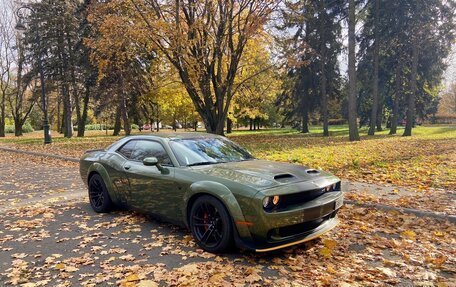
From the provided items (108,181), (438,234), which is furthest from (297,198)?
(108,181)

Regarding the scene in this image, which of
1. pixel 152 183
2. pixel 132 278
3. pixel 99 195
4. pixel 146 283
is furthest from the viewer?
pixel 99 195

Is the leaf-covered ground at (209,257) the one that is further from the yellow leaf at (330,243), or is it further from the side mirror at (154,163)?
the side mirror at (154,163)

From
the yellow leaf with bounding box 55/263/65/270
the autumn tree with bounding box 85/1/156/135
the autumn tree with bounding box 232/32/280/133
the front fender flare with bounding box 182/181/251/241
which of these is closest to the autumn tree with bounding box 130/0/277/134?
the autumn tree with bounding box 85/1/156/135

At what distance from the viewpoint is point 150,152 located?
5621 mm

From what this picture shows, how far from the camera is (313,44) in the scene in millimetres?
28859

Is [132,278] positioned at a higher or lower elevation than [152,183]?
lower

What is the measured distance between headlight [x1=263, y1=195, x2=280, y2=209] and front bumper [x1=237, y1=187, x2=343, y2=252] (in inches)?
2.5

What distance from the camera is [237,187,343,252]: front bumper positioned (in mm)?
A: 3855

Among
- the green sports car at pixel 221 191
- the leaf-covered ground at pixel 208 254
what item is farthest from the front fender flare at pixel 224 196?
the leaf-covered ground at pixel 208 254

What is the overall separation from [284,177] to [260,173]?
31 centimetres

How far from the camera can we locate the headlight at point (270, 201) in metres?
3.85

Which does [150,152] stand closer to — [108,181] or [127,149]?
[127,149]

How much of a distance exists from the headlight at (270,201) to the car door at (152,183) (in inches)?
55.9

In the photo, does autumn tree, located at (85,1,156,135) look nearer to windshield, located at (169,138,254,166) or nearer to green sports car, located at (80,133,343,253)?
green sports car, located at (80,133,343,253)
